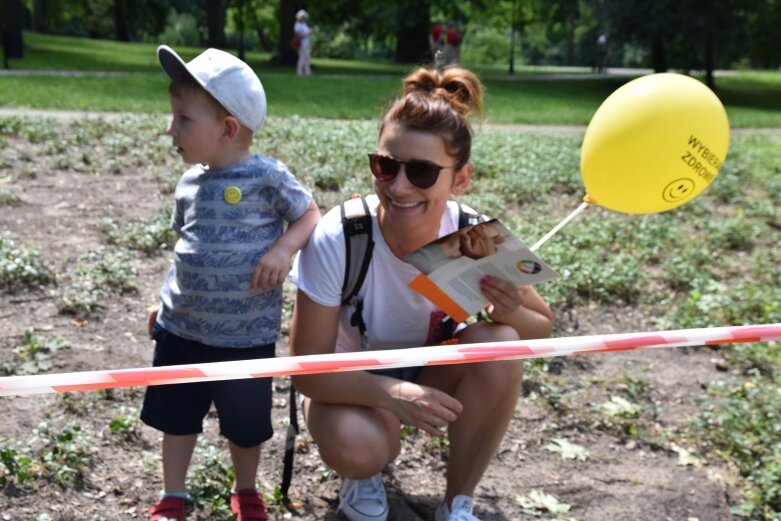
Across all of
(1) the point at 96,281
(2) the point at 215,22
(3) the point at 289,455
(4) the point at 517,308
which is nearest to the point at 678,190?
(4) the point at 517,308

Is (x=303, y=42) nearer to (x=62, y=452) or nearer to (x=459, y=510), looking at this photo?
(x=62, y=452)

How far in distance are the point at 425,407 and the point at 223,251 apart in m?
0.75

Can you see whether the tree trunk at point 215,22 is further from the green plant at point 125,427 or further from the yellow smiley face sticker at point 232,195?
the yellow smiley face sticker at point 232,195

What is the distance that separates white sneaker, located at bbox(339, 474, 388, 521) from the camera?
9.64ft

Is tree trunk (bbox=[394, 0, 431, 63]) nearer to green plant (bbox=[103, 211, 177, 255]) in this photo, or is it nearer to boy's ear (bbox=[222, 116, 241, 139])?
green plant (bbox=[103, 211, 177, 255])

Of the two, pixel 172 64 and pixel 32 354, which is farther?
pixel 32 354

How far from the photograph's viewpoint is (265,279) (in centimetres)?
270

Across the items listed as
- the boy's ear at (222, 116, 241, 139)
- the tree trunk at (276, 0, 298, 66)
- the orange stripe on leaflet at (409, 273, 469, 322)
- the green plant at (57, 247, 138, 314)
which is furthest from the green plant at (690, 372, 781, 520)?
the tree trunk at (276, 0, 298, 66)

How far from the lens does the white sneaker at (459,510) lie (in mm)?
2868

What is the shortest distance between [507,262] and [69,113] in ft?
28.2

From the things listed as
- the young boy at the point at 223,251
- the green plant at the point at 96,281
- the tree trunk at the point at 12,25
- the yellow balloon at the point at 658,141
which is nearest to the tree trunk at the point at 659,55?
the tree trunk at the point at 12,25

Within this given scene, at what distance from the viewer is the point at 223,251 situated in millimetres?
2729

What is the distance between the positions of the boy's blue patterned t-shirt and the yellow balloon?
1016 mm

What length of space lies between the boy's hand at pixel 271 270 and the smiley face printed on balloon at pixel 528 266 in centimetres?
68
